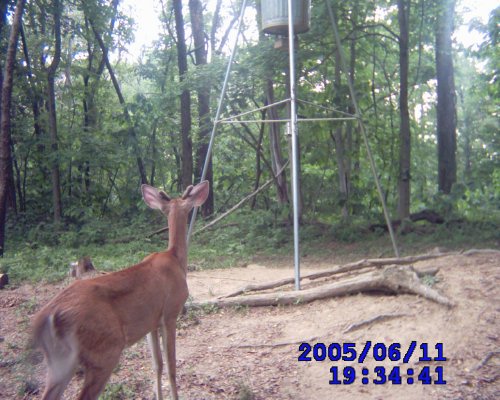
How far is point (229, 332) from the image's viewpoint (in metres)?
6.21

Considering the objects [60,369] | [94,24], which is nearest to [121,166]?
[94,24]

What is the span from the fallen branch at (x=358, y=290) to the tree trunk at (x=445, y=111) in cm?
911

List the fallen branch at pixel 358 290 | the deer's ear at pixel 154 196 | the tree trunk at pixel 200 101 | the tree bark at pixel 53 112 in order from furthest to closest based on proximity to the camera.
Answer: the tree trunk at pixel 200 101
the tree bark at pixel 53 112
the fallen branch at pixel 358 290
the deer's ear at pixel 154 196

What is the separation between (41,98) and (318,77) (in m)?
9.68

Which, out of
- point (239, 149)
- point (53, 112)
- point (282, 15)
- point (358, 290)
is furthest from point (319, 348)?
point (239, 149)

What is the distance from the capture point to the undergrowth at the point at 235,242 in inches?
431

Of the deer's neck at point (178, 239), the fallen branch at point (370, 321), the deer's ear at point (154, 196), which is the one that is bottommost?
the fallen branch at point (370, 321)

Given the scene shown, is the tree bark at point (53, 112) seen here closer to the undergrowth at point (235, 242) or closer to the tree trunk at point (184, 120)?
the undergrowth at point (235, 242)

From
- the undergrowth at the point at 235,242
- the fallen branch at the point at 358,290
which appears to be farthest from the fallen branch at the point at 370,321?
the undergrowth at the point at 235,242

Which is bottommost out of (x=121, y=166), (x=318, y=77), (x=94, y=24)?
(x=121, y=166)

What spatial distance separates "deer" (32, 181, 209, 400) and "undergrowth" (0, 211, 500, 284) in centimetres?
536

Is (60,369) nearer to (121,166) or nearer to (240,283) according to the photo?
(240,283)

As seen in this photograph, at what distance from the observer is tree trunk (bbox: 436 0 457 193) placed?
49.3 feet

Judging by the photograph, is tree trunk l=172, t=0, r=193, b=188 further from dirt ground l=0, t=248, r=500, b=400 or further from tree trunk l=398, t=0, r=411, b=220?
dirt ground l=0, t=248, r=500, b=400
